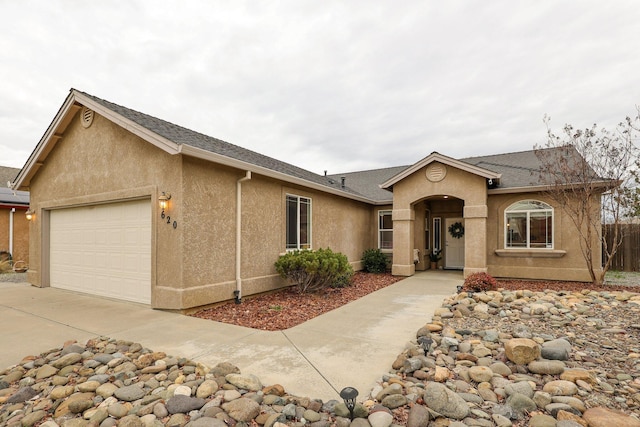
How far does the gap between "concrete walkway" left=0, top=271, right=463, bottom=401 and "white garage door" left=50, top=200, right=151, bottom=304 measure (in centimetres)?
46

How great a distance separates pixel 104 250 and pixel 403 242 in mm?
9609

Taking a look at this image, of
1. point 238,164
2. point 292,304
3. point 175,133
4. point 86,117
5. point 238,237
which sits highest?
point 86,117

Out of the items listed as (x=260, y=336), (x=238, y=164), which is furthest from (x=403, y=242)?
(x=260, y=336)

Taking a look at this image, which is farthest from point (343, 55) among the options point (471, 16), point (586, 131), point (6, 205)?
point (6, 205)

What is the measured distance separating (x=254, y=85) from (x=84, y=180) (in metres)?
7.36

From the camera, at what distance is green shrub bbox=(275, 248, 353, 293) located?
779 cm

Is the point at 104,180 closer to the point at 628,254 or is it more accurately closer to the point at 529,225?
the point at 529,225

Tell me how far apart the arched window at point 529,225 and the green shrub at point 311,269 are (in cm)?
667

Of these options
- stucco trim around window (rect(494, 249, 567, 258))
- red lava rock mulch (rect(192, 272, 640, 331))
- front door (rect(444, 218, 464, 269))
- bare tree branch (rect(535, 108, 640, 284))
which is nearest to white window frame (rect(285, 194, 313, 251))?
red lava rock mulch (rect(192, 272, 640, 331))

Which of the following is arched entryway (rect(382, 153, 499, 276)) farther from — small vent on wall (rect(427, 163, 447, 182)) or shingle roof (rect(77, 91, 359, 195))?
shingle roof (rect(77, 91, 359, 195))

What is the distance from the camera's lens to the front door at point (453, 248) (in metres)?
13.5

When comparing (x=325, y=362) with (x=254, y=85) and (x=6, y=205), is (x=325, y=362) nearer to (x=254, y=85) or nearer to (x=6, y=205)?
(x=254, y=85)

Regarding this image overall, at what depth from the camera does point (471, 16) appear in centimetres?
777

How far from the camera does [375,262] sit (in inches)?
496
